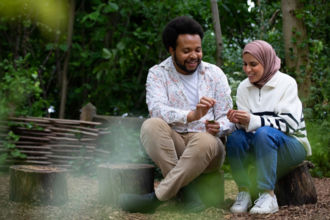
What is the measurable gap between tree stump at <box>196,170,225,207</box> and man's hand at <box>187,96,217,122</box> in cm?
49

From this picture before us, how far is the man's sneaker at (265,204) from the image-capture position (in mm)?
2691

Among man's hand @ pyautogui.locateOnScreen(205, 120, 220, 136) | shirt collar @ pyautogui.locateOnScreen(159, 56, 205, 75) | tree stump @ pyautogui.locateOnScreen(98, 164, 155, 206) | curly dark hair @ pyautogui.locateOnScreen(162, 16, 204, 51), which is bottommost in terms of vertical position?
tree stump @ pyautogui.locateOnScreen(98, 164, 155, 206)

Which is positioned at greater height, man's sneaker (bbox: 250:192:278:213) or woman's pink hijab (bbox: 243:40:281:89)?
woman's pink hijab (bbox: 243:40:281:89)

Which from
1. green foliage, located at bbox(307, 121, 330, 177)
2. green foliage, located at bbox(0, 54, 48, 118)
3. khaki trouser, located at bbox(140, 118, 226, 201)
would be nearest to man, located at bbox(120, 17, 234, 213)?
khaki trouser, located at bbox(140, 118, 226, 201)

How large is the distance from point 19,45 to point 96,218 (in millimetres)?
3555

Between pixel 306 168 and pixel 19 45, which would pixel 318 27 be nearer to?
pixel 306 168

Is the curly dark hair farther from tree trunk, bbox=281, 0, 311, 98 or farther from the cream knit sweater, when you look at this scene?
tree trunk, bbox=281, 0, 311, 98

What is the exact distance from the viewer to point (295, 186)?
9.55 ft

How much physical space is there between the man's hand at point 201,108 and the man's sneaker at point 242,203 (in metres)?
0.62

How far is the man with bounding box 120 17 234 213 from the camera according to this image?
2764mm

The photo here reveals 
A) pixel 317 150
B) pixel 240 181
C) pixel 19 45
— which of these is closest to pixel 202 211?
pixel 240 181

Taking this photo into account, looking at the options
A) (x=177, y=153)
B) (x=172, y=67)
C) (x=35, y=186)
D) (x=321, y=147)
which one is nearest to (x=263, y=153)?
(x=177, y=153)

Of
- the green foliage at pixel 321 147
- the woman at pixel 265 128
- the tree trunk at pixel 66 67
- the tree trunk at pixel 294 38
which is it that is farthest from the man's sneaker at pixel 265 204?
the tree trunk at pixel 66 67

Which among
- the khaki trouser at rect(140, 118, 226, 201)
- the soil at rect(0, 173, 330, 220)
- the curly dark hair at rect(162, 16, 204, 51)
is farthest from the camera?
the curly dark hair at rect(162, 16, 204, 51)
